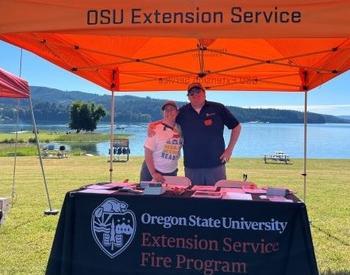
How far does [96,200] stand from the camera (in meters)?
3.11

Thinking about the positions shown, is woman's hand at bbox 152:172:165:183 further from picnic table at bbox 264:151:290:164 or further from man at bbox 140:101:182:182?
picnic table at bbox 264:151:290:164

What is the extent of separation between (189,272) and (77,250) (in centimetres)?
73

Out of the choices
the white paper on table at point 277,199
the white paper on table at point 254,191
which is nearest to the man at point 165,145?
the white paper on table at point 254,191

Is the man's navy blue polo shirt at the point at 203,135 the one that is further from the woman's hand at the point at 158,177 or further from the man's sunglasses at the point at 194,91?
the woman's hand at the point at 158,177

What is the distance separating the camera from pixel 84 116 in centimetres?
9150

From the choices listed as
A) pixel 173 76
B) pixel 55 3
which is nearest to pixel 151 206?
pixel 55 3

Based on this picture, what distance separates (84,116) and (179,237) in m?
90.3

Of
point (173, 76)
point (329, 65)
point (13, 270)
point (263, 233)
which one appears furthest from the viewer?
point (173, 76)

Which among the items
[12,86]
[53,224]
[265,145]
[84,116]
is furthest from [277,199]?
[84,116]

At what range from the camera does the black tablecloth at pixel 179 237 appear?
292cm

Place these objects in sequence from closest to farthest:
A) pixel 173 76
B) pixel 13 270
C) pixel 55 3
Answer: pixel 55 3, pixel 13 270, pixel 173 76

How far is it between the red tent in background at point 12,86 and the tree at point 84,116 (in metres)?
84.9

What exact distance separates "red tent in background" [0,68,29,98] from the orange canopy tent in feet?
3.67

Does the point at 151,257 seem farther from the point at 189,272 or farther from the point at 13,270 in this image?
the point at 13,270
